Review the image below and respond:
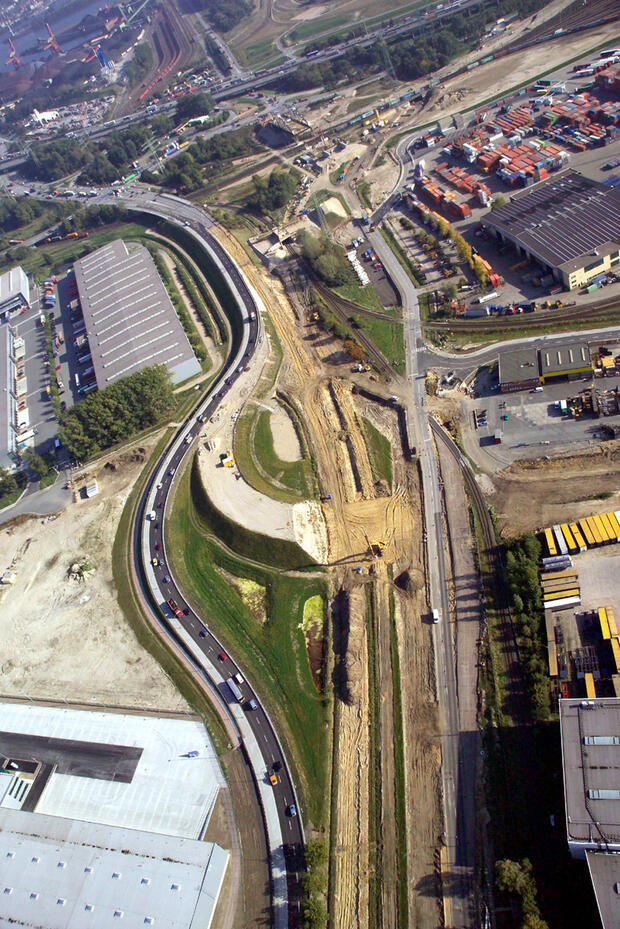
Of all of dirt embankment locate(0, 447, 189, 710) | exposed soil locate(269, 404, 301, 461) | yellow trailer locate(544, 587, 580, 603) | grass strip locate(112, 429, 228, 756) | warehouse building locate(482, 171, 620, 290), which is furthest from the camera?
warehouse building locate(482, 171, 620, 290)

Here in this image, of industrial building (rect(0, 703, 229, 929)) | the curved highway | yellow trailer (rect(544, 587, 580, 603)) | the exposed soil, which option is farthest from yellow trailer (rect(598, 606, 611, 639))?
the exposed soil

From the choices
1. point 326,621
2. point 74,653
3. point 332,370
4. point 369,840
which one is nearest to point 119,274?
point 332,370

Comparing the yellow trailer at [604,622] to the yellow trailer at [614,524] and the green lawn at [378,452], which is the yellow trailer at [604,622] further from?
the green lawn at [378,452]

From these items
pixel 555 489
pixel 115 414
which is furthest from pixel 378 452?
pixel 115 414

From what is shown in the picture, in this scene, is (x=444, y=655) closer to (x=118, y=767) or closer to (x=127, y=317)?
(x=118, y=767)

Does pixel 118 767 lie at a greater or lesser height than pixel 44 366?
lesser

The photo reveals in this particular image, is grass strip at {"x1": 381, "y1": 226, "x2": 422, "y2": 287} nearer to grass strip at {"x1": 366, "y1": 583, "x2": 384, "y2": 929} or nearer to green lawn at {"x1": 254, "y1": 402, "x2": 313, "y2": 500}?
green lawn at {"x1": 254, "y1": 402, "x2": 313, "y2": 500}
